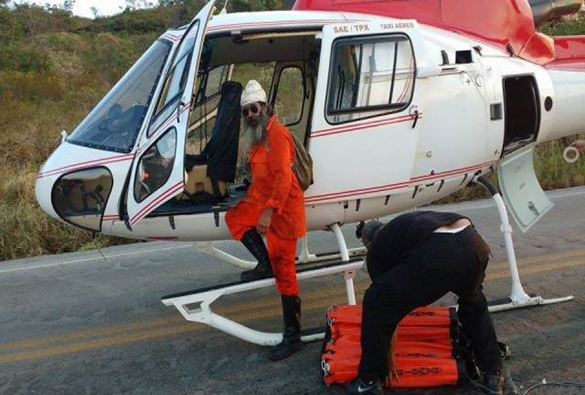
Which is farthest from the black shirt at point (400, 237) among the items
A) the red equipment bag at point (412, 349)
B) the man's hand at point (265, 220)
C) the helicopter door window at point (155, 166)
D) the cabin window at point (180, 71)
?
the cabin window at point (180, 71)

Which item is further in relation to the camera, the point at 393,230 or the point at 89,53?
the point at 89,53

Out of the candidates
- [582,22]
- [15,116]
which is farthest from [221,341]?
[15,116]

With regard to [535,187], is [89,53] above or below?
above

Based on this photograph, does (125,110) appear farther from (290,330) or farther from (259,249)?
(290,330)

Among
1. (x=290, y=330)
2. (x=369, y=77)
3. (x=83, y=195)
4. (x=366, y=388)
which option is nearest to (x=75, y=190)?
(x=83, y=195)

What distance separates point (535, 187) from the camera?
20.0 ft

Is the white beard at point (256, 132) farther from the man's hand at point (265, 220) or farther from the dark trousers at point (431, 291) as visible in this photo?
the dark trousers at point (431, 291)

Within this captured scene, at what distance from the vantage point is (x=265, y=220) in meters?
4.58

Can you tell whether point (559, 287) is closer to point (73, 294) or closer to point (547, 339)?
point (547, 339)

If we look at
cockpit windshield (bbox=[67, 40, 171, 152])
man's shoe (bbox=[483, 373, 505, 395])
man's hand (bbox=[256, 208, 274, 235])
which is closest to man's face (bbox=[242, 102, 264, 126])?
man's hand (bbox=[256, 208, 274, 235])

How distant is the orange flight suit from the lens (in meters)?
Answer: 4.47

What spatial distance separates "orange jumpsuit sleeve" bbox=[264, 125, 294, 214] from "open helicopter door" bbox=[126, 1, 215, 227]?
0.64 m

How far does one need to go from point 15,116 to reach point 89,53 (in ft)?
42.9

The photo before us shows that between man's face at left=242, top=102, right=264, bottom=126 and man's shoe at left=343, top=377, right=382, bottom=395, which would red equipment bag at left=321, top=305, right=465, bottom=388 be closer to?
man's shoe at left=343, top=377, right=382, bottom=395
